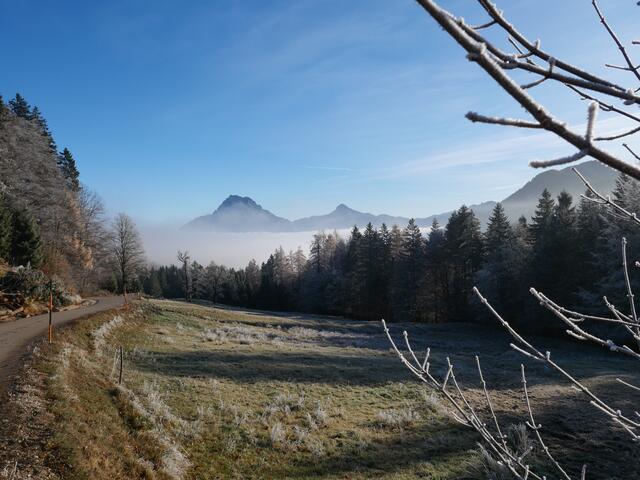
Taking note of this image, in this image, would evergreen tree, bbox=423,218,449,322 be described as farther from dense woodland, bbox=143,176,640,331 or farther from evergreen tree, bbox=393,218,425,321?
evergreen tree, bbox=393,218,425,321

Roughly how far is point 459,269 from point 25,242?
43727 millimetres

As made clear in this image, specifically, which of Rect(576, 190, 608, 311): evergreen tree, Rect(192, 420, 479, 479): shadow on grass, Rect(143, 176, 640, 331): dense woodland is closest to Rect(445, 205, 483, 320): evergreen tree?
Rect(143, 176, 640, 331): dense woodland

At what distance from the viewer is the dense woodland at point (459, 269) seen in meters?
30.7

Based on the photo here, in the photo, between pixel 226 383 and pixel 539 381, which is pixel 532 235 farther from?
pixel 226 383

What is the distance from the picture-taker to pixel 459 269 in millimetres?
48312

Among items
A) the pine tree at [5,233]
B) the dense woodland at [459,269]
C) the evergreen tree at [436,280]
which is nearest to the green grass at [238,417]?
the dense woodland at [459,269]

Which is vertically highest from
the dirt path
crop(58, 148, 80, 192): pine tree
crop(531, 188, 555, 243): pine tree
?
crop(58, 148, 80, 192): pine tree

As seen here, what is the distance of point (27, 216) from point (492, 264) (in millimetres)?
40006

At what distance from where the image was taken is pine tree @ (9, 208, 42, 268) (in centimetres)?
2608

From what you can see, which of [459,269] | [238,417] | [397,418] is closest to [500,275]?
[459,269]

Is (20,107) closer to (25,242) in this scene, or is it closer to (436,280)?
(25,242)

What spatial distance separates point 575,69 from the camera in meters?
1.12

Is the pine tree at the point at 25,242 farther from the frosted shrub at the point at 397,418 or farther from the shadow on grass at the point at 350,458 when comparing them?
the frosted shrub at the point at 397,418

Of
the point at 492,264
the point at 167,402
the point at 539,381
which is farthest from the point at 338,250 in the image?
the point at 167,402
